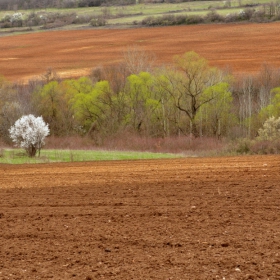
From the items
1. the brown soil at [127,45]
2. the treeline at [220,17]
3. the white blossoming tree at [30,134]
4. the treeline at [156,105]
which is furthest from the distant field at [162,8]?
the white blossoming tree at [30,134]

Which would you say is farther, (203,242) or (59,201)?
(59,201)

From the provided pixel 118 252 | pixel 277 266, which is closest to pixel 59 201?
pixel 118 252

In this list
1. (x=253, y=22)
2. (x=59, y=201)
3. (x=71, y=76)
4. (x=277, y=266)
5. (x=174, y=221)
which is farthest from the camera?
(x=253, y=22)

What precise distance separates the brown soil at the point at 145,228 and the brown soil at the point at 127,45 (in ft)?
213

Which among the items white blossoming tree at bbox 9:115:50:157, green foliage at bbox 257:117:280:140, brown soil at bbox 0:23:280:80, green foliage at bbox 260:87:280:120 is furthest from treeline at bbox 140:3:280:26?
white blossoming tree at bbox 9:115:50:157

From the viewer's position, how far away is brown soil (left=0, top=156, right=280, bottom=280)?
698 cm

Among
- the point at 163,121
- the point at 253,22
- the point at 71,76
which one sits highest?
the point at 253,22

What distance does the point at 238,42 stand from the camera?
99625 mm

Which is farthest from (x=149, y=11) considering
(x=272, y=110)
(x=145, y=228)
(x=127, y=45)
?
(x=145, y=228)

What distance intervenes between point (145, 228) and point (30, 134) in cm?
2348

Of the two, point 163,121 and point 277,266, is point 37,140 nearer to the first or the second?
point 163,121

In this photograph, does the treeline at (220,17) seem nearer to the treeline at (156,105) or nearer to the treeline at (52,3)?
the treeline at (52,3)

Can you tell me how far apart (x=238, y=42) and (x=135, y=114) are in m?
53.2

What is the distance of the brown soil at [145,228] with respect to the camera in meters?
6.98
